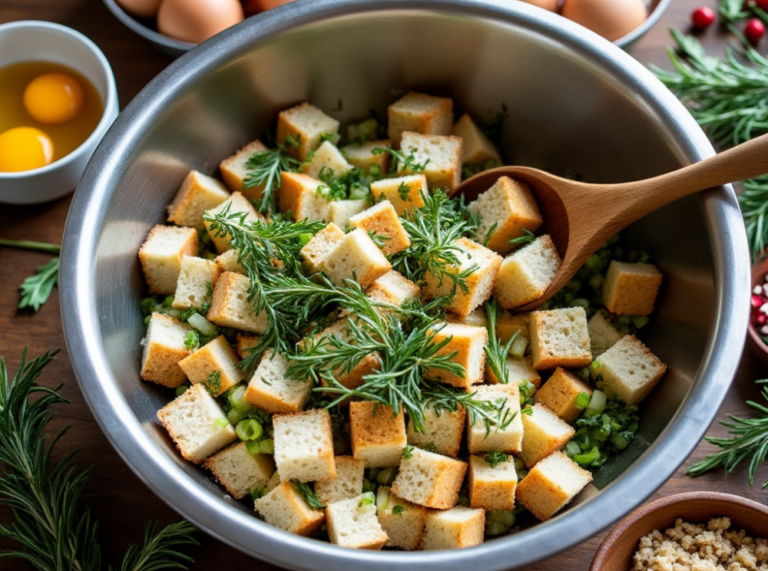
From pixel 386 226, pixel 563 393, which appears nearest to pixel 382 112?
pixel 386 226

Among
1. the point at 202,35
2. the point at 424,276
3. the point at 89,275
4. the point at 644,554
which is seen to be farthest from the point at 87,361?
the point at 644,554

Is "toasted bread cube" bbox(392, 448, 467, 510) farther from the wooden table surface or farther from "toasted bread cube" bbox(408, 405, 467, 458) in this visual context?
the wooden table surface

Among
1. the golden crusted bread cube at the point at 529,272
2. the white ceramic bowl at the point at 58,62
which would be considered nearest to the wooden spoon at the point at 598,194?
the golden crusted bread cube at the point at 529,272

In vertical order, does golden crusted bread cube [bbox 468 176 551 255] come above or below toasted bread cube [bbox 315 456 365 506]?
above

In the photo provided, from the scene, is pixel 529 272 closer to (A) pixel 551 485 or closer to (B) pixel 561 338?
(B) pixel 561 338

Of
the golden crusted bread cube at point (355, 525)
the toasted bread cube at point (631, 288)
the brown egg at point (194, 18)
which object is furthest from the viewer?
the brown egg at point (194, 18)

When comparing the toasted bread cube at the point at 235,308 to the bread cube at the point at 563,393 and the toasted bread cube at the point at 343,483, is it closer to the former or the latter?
the toasted bread cube at the point at 343,483

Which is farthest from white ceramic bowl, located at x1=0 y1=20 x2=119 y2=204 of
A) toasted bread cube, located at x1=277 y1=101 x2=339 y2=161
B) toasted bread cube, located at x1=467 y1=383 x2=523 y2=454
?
toasted bread cube, located at x1=467 y1=383 x2=523 y2=454
